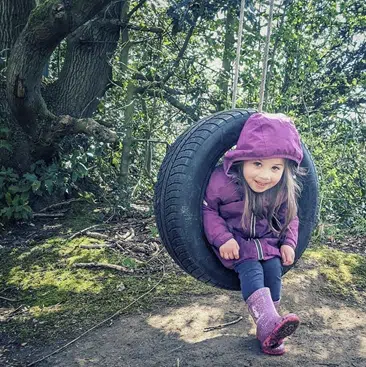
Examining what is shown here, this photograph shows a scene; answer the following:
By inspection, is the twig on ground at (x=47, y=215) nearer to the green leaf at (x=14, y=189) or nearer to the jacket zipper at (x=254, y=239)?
the green leaf at (x=14, y=189)

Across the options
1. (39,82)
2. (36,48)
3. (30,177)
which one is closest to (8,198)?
(30,177)

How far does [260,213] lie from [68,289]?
1.66m

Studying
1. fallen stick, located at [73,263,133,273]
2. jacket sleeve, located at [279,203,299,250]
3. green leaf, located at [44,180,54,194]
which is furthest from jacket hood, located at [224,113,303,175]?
green leaf, located at [44,180,54,194]

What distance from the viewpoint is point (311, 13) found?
5203 millimetres

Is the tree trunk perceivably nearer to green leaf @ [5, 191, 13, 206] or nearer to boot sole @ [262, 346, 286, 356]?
green leaf @ [5, 191, 13, 206]

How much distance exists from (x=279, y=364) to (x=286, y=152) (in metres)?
1.00

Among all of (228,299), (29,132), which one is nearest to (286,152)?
(228,299)

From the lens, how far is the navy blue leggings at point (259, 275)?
2.34m

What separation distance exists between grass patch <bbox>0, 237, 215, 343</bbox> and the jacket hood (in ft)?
4.52

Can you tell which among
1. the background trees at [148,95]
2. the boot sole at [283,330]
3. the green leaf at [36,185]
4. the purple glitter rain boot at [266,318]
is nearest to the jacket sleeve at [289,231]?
the purple glitter rain boot at [266,318]

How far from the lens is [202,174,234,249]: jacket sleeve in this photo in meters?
2.33

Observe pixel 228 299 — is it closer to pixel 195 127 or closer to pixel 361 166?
pixel 195 127

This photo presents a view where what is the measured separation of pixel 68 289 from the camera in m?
3.47

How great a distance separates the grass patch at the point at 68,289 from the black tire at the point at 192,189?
0.97 meters
